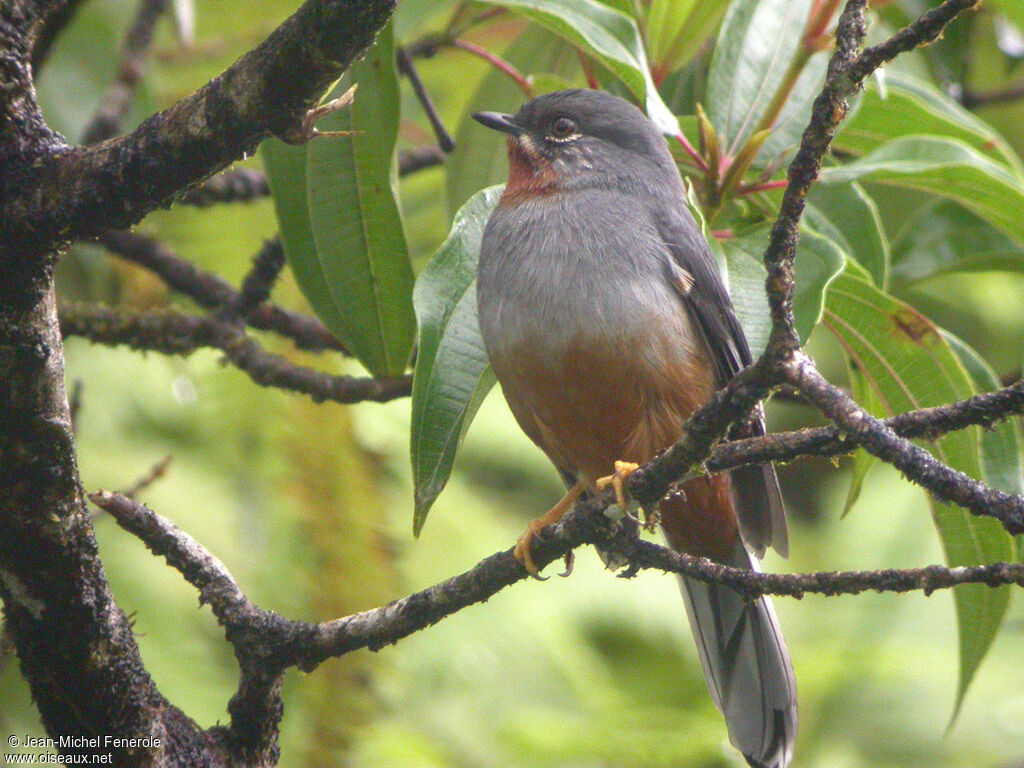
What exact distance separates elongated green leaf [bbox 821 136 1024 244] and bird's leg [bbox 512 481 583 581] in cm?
130

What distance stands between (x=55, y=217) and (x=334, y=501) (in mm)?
2121

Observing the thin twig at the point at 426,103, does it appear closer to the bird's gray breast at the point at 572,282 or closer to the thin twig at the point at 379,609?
the bird's gray breast at the point at 572,282

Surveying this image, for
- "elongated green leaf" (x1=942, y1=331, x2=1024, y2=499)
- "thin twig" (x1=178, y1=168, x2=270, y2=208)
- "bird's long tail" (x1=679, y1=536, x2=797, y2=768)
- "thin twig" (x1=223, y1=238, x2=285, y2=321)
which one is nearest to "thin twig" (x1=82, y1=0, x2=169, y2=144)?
"thin twig" (x1=178, y1=168, x2=270, y2=208)

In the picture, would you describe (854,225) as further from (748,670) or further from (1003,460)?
(748,670)

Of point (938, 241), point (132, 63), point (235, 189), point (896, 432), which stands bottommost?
point (896, 432)

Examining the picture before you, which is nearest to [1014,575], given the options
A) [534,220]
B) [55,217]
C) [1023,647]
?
[55,217]

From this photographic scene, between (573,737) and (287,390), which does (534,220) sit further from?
(573,737)

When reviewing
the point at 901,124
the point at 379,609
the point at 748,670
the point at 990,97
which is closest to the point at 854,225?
the point at 901,124

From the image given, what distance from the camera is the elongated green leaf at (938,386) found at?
3223 mm

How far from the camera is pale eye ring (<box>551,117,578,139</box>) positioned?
3850 mm

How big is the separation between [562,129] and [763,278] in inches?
46.4

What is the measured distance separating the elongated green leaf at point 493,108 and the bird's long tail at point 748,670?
180 centimetres

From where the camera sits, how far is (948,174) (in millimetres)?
3227

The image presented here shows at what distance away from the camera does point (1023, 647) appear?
21.7ft
